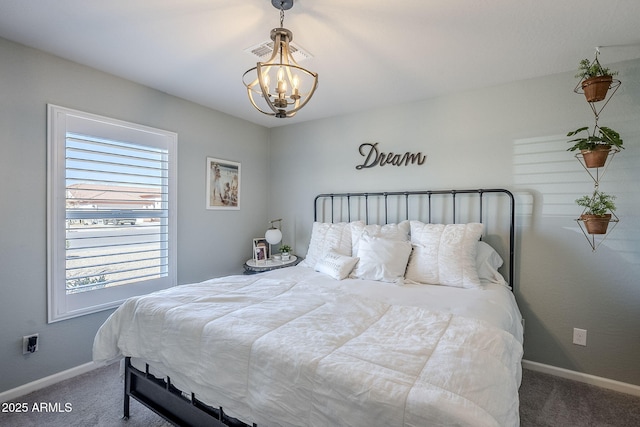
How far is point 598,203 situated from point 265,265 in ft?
9.55

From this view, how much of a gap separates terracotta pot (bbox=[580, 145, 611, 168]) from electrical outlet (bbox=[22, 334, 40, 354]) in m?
4.09

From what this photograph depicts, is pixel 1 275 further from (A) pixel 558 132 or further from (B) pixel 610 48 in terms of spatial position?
(B) pixel 610 48

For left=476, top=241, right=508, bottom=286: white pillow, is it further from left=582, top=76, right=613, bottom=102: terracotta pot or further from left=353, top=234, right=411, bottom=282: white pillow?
left=582, top=76, right=613, bottom=102: terracotta pot

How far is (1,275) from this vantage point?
1.97 metres

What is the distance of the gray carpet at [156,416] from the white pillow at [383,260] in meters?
1.20

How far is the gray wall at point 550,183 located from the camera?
7.05 ft

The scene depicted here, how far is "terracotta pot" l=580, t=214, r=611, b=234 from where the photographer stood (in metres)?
1.95

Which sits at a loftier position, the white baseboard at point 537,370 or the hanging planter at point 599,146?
the hanging planter at point 599,146

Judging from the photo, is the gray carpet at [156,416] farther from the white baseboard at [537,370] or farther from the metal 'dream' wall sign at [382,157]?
the metal 'dream' wall sign at [382,157]

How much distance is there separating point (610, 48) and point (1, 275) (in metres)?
4.43

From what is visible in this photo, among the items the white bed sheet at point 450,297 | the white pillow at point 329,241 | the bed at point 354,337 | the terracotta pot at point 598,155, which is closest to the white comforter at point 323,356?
the bed at point 354,337

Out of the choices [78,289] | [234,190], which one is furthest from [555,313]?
[78,289]

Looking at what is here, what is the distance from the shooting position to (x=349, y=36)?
1.91m

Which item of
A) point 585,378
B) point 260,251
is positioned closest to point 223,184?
point 260,251
